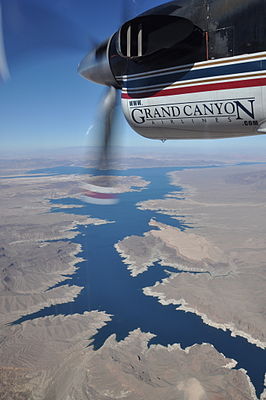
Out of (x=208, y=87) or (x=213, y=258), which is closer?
(x=208, y=87)

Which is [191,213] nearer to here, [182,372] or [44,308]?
[44,308]

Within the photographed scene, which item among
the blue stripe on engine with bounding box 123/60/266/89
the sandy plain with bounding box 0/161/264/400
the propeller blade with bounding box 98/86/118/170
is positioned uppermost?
the blue stripe on engine with bounding box 123/60/266/89

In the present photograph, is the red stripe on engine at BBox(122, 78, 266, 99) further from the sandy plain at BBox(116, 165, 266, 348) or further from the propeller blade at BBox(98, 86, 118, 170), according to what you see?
the sandy plain at BBox(116, 165, 266, 348)

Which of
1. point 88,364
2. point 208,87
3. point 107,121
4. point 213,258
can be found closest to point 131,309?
point 88,364

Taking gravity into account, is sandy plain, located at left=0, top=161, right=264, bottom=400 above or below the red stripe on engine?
below

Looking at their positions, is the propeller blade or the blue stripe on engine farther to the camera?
the propeller blade

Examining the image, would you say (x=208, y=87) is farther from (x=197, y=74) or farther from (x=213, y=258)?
(x=213, y=258)

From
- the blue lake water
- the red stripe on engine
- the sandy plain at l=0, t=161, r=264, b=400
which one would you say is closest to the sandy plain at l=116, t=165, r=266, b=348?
the blue lake water

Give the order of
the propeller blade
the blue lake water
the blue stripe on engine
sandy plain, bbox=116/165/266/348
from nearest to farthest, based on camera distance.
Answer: the blue stripe on engine
the propeller blade
the blue lake water
sandy plain, bbox=116/165/266/348

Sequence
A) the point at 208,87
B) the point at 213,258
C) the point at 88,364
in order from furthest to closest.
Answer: the point at 213,258, the point at 88,364, the point at 208,87

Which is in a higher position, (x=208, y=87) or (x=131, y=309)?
(x=208, y=87)
